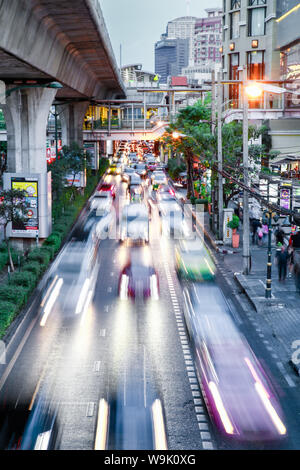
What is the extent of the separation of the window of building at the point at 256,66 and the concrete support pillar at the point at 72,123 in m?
18.8

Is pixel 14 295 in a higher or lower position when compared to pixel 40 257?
lower

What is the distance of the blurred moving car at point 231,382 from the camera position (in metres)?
12.8

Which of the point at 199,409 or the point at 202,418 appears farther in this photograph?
the point at 199,409

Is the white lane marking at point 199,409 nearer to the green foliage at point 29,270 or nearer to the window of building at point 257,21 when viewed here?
the green foliage at point 29,270

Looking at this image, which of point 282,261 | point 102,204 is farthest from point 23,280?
point 102,204

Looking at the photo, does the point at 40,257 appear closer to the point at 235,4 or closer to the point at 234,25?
the point at 234,25

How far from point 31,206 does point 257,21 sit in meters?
44.2

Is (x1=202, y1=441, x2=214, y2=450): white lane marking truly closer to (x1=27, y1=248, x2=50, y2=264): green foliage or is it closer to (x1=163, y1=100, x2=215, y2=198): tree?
(x1=27, y1=248, x2=50, y2=264): green foliage

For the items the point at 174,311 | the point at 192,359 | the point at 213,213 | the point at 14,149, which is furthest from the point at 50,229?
the point at 192,359

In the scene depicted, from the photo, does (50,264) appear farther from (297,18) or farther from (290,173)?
(297,18)

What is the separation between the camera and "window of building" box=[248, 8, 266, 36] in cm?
6594

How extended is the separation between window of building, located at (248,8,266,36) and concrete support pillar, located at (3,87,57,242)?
3921cm

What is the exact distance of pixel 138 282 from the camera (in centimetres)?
2652

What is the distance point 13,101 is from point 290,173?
80.4 ft
